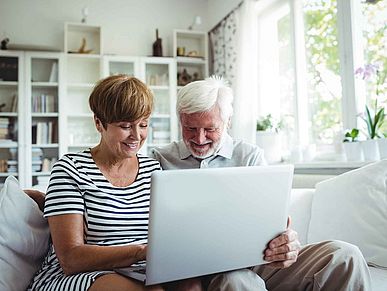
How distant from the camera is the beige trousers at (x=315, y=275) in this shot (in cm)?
106

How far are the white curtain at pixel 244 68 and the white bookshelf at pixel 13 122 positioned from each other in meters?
1.92

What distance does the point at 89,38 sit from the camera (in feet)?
14.1

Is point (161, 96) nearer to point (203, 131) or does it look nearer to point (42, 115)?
point (42, 115)

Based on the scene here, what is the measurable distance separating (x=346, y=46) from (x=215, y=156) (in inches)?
62.3

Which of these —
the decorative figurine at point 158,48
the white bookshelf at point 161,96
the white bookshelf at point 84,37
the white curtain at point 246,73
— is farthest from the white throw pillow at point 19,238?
the decorative figurine at point 158,48

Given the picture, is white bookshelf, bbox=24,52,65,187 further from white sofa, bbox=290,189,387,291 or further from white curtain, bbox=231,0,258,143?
white sofa, bbox=290,189,387,291

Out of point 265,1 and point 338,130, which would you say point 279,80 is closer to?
point 265,1

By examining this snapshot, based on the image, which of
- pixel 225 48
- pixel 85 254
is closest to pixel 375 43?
pixel 225 48

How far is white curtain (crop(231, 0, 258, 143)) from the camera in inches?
139

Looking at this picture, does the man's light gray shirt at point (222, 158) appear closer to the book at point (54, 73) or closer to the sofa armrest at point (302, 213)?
the sofa armrest at point (302, 213)

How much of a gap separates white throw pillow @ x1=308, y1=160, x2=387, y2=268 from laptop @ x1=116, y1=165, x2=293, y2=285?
71 cm

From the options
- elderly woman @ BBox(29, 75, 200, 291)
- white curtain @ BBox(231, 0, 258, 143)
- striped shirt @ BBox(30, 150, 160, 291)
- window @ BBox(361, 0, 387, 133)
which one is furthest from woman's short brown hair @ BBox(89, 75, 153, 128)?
white curtain @ BBox(231, 0, 258, 143)

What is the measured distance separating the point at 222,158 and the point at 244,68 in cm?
→ 218

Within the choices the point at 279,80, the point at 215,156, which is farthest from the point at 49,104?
the point at 215,156
